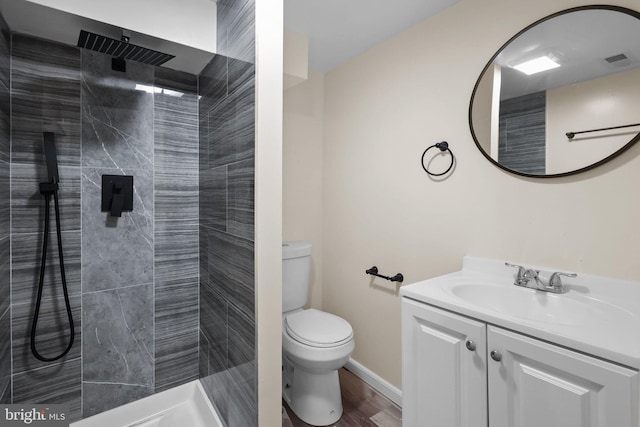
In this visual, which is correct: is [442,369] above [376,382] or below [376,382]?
above

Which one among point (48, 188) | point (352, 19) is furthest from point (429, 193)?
point (48, 188)

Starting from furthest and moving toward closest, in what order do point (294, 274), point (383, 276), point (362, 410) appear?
point (294, 274) < point (383, 276) < point (362, 410)

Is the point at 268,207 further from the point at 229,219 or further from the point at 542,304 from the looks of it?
the point at 542,304

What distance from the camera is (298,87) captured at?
8.01 ft

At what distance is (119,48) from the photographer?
4.37 feet

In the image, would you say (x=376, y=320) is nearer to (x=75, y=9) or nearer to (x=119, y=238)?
(x=119, y=238)

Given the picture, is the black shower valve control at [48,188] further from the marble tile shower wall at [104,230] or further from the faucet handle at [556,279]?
the faucet handle at [556,279]

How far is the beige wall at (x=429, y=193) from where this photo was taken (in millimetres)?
1264

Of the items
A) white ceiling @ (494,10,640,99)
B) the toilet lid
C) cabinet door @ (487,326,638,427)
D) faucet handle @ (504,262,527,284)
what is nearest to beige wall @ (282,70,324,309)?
the toilet lid

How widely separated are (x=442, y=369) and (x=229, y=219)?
109 cm

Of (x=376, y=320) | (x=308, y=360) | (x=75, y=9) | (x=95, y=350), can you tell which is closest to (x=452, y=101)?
(x=376, y=320)

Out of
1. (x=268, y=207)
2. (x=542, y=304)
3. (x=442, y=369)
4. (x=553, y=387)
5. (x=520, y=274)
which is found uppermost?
(x=268, y=207)

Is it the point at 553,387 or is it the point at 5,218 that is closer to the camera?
the point at 553,387
